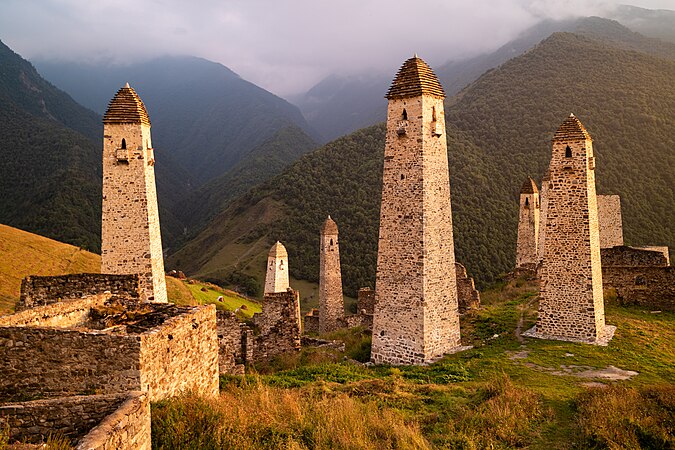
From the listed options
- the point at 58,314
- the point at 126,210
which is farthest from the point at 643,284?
the point at 58,314

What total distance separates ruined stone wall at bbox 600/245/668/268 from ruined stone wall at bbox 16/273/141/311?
2186 cm

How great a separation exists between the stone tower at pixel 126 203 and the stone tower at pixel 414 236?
713 cm

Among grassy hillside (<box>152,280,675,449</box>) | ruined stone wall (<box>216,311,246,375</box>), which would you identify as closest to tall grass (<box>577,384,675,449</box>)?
grassy hillside (<box>152,280,675,449</box>)

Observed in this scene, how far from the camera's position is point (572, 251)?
16016 mm

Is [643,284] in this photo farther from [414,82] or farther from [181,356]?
[181,356]

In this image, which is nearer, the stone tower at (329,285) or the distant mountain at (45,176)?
the stone tower at (329,285)

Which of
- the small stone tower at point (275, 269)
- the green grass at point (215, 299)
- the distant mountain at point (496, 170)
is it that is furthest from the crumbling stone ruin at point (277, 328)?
the distant mountain at point (496, 170)

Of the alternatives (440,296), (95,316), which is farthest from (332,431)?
(440,296)

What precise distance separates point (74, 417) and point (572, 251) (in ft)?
48.1

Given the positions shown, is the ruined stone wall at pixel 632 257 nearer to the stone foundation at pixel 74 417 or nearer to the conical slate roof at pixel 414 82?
the conical slate roof at pixel 414 82

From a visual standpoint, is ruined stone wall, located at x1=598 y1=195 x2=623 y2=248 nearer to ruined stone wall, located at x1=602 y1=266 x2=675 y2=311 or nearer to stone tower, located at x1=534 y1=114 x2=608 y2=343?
ruined stone wall, located at x1=602 y1=266 x2=675 y2=311

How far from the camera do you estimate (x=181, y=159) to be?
156500 millimetres

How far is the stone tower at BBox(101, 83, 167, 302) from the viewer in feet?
51.2

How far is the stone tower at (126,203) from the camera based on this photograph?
51.2ft
